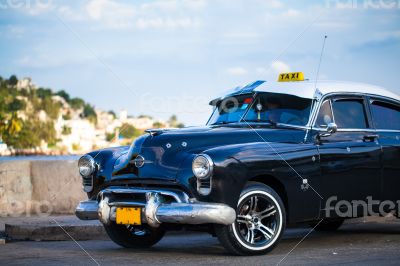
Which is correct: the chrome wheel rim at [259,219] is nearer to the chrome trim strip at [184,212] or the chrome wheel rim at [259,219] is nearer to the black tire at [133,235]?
the chrome trim strip at [184,212]

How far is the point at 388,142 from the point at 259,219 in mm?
2357

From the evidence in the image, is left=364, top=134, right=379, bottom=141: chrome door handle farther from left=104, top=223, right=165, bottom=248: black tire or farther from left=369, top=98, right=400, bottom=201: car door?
left=104, top=223, right=165, bottom=248: black tire

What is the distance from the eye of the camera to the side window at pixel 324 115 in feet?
32.3

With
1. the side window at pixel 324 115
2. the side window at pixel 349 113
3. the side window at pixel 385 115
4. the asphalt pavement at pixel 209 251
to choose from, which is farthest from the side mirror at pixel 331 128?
the asphalt pavement at pixel 209 251

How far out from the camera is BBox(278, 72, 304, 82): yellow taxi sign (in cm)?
1051

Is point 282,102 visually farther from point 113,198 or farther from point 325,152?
point 113,198

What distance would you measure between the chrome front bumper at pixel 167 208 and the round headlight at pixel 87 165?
608 mm

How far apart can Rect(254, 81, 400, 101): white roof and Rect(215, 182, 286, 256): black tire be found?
1.57 metres

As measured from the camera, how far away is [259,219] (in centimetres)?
880

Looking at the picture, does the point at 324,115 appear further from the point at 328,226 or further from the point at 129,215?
the point at 129,215

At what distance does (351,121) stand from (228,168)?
2329 millimetres

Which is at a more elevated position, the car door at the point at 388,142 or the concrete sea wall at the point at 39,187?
the car door at the point at 388,142

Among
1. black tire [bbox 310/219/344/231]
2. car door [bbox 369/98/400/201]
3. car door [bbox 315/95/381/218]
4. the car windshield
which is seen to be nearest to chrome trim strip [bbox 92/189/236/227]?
car door [bbox 315/95/381/218]

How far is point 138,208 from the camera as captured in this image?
8672 mm
